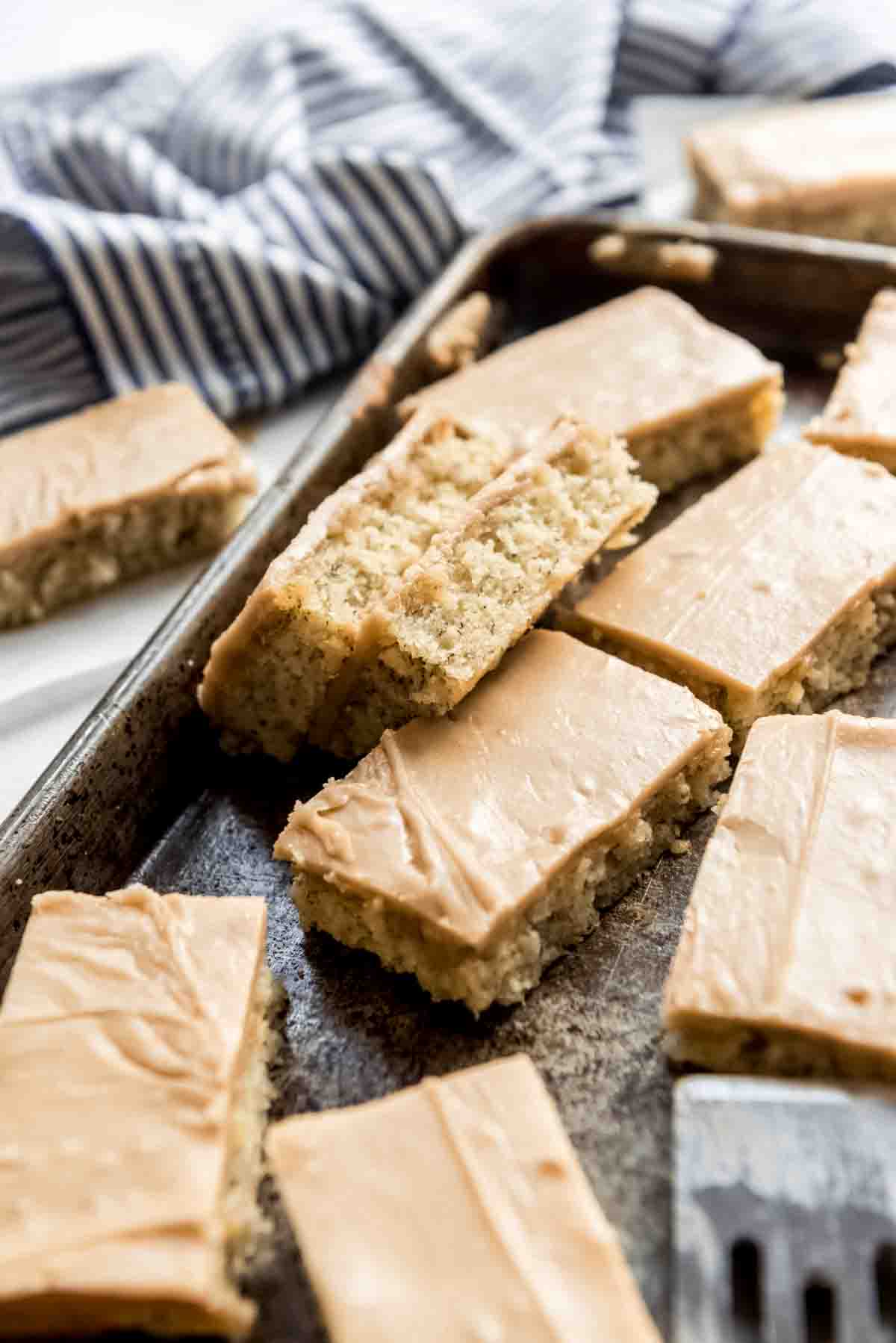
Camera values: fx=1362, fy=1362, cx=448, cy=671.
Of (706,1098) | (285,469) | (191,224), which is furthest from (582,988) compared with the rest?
(191,224)

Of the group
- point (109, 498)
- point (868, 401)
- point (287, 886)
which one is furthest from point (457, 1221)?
point (868, 401)

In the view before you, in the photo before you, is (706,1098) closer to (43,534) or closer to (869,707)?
(869,707)

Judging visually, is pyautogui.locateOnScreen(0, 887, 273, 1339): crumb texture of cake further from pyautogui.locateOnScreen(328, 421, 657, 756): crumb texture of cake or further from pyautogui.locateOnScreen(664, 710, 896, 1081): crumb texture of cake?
pyautogui.locateOnScreen(664, 710, 896, 1081): crumb texture of cake

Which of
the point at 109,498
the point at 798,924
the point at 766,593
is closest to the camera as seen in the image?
the point at 798,924

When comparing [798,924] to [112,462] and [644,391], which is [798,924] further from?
[112,462]

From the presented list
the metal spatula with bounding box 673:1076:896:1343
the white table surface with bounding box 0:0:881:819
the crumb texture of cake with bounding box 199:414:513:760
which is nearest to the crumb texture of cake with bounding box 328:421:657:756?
the crumb texture of cake with bounding box 199:414:513:760

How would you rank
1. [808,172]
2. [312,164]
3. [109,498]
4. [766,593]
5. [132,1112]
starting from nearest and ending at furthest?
1. [132,1112]
2. [766,593]
3. [109,498]
4. [312,164]
5. [808,172]
